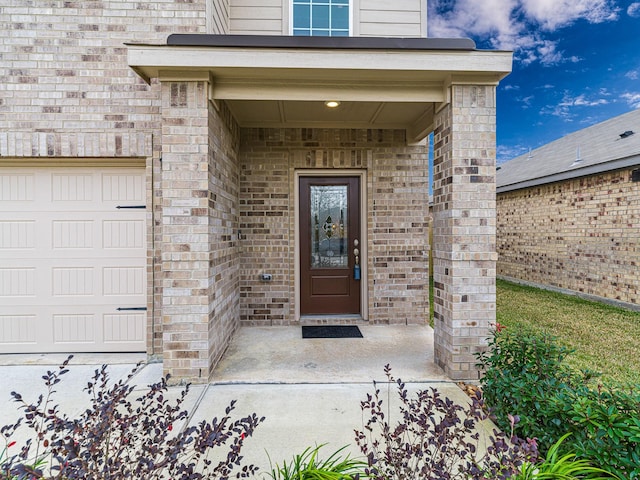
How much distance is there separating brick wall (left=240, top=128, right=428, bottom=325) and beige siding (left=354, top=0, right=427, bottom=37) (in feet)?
4.51

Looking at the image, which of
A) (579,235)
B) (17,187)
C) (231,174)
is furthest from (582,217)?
(17,187)

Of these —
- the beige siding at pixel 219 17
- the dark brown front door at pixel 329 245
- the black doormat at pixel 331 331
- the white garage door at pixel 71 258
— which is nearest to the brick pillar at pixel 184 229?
the white garage door at pixel 71 258

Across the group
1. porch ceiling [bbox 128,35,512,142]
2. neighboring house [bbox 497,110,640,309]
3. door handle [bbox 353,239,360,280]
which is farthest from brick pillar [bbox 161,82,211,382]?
neighboring house [bbox 497,110,640,309]

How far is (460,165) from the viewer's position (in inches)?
123

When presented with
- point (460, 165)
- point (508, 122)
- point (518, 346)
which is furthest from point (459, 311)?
point (508, 122)

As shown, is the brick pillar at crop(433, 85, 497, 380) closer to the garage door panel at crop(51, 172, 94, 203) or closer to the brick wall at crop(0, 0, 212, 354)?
the brick wall at crop(0, 0, 212, 354)

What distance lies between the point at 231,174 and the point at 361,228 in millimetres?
2033

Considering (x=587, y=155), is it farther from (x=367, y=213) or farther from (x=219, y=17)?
(x=219, y=17)

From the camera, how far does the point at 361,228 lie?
498cm

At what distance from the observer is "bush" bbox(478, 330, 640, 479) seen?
5.40 ft

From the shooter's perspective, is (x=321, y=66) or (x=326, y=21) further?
(x=326, y=21)

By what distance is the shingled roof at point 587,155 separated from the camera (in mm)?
6549

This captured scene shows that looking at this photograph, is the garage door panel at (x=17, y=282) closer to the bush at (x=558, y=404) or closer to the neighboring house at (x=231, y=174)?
the neighboring house at (x=231, y=174)

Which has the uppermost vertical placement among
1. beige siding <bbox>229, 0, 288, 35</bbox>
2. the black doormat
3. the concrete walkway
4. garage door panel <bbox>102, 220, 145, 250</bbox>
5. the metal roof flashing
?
beige siding <bbox>229, 0, 288, 35</bbox>
